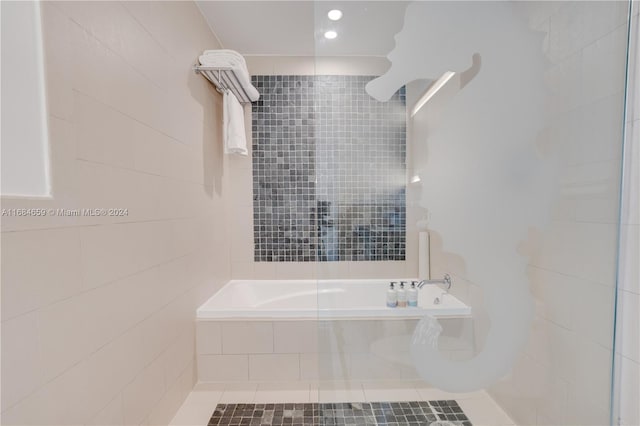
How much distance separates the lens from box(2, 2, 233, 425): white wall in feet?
2.74

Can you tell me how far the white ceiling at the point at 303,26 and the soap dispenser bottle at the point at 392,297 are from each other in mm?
1054

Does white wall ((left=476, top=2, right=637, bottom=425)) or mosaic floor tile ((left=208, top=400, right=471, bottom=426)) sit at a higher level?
white wall ((left=476, top=2, right=637, bottom=425))

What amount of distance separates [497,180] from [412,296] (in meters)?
0.61

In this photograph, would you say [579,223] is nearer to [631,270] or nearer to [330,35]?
[631,270]

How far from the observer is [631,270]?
1.01 m

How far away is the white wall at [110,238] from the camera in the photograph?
835mm

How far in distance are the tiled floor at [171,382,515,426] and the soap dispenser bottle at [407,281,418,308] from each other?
0.33m

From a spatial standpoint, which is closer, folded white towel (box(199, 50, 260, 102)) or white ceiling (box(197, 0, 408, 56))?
white ceiling (box(197, 0, 408, 56))

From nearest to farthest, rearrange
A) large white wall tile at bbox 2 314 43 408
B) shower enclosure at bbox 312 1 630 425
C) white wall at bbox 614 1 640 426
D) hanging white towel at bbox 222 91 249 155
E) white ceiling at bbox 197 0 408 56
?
large white wall tile at bbox 2 314 43 408 → white wall at bbox 614 1 640 426 → shower enclosure at bbox 312 1 630 425 → white ceiling at bbox 197 0 408 56 → hanging white towel at bbox 222 91 249 155

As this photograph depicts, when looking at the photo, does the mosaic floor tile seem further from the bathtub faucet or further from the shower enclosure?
the bathtub faucet

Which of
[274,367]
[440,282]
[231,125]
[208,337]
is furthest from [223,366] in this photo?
[231,125]

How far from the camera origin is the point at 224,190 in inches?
101

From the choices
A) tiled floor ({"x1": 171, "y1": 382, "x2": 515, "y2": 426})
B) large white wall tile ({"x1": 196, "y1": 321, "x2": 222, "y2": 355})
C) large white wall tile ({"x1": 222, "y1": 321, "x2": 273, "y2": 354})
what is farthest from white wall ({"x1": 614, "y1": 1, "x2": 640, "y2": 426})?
large white wall tile ({"x1": 196, "y1": 321, "x2": 222, "y2": 355})

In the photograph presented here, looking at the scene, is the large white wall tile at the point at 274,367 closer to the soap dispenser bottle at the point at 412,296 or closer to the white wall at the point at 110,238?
the white wall at the point at 110,238
